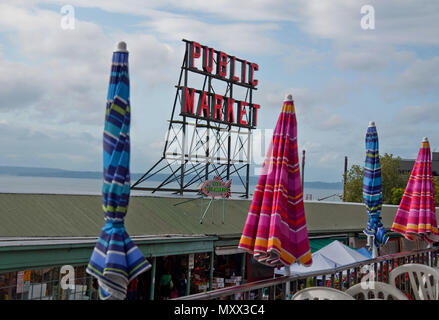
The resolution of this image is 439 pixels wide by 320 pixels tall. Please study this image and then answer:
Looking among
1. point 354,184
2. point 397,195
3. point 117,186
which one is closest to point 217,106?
point 117,186

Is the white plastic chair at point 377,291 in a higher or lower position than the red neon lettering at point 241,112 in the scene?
lower

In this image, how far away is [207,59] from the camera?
25.3 metres

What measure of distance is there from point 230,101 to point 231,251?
40.6 feet

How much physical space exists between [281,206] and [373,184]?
176 inches

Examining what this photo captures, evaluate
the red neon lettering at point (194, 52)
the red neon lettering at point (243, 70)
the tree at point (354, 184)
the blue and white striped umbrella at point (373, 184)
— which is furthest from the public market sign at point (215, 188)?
the tree at point (354, 184)

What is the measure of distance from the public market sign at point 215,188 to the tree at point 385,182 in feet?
93.2

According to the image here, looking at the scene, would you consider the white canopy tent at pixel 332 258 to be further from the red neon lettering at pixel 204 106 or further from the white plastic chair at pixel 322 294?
the red neon lettering at pixel 204 106

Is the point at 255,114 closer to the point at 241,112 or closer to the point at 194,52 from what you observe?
the point at 241,112

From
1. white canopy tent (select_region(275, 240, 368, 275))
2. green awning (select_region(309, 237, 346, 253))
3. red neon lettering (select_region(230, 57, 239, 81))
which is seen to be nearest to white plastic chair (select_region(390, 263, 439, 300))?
white canopy tent (select_region(275, 240, 368, 275))

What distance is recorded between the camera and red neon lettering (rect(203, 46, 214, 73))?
2512 cm

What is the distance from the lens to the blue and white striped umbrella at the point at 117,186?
188 inches

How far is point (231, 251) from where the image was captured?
54.1ft

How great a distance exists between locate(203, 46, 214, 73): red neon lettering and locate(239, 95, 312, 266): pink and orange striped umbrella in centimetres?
1951

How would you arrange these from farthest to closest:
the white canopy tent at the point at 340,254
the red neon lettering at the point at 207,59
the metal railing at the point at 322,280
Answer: the red neon lettering at the point at 207,59, the white canopy tent at the point at 340,254, the metal railing at the point at 322,280
